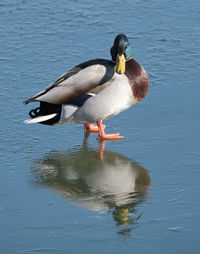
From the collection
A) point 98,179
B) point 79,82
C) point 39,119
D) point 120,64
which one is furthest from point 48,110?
point 98,179

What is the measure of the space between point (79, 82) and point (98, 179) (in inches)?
36.0

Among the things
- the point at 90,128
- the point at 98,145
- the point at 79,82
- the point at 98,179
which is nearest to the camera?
the point at 98,179

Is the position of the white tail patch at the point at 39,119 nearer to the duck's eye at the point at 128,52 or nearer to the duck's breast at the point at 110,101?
the duck's breast at the point at 110,101

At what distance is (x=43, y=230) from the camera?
12.0 feet

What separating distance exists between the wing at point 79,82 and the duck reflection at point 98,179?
1.41 ft

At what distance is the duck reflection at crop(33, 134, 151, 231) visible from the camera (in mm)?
3967

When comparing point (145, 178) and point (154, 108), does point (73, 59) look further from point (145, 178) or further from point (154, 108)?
point (145, 178)

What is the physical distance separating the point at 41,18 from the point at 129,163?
11.0 feet

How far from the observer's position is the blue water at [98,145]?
3.63m

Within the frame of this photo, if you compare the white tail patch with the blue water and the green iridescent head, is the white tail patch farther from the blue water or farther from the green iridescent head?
the green iridescent head

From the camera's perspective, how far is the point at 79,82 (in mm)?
4906

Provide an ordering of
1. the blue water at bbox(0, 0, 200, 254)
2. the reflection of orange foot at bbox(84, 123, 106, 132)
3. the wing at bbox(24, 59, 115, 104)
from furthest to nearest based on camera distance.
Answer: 1. the reflection of orange foot at bbox(84, 123, 106, 132)
2. the wing at bbox(24, 59, 115, 104)
3. the blue water at bbox(0, 0, 200, 254)

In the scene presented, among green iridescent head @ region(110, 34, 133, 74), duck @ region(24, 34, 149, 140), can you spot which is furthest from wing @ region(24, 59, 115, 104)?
green iridescent head @ region(110, 34, 133, 74)

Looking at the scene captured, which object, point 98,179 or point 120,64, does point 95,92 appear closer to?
point 120,64
